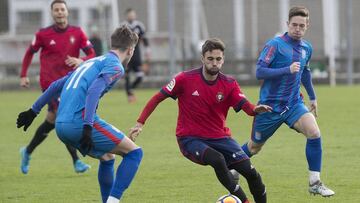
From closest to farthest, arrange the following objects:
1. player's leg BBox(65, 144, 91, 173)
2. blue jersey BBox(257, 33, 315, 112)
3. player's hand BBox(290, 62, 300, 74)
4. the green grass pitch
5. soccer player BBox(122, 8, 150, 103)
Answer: player's hand BBox(290, 62, 300, 74), the green grass pitch, blue jersey BBox(257, 33, 315, 112), player's leg BBox(65, 144, 91, 173), soccer player BBox(122, 8, 150, 103)

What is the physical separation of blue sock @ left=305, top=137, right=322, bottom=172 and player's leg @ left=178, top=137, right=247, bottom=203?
1577mm

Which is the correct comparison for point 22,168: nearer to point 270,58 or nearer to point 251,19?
point 270,58

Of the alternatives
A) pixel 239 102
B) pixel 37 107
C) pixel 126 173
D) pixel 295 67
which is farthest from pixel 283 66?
→ pixel 37 107

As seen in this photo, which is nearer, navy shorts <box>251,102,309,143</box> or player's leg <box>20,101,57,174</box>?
navy shorts <box>251,102,309,143</box>

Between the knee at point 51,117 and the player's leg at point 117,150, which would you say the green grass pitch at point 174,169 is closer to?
the knee at point 51,117

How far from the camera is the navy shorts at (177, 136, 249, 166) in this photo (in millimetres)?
8109

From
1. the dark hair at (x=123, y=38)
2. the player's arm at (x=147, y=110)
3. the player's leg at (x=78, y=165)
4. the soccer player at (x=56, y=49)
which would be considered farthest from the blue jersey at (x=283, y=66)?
the soccer player at (x=56, y=49)

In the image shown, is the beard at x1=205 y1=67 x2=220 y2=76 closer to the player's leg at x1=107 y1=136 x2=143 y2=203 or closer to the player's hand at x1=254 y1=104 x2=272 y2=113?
the player's hand at x1=254 y1=104 x2=272 y2=113

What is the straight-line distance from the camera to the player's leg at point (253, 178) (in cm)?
807

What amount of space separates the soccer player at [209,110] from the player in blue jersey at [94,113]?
35 cm

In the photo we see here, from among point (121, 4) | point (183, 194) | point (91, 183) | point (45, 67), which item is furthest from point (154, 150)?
point (121, 4)

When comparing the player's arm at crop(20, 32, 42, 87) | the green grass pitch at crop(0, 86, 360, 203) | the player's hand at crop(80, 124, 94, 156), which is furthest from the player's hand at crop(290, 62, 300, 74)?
the player's arm at crop(20, 32, 42, 87)

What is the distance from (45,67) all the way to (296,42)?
4.01 metres

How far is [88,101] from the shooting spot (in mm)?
7500
